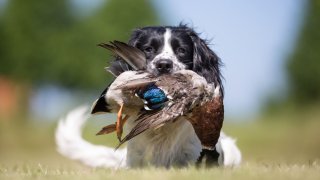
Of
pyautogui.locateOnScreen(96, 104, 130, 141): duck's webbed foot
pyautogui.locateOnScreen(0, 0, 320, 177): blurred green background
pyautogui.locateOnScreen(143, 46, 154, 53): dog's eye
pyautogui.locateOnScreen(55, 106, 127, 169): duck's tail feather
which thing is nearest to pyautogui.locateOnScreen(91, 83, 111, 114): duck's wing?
pyautogui.locateOnScreen(96, 104, 130, 141): duck's webbed foot

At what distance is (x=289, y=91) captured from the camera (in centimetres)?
3519

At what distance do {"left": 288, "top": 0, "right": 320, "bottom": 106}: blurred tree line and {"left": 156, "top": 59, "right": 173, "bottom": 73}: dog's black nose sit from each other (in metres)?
27.7

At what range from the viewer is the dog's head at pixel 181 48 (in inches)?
287

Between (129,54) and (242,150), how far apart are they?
45.5 feet

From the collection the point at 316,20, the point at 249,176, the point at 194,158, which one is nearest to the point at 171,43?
the point at 194,158

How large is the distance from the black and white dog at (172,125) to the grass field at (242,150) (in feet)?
1.38

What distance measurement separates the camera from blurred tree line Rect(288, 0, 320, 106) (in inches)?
1351

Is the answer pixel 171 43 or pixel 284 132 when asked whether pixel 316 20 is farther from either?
pixel 171 43

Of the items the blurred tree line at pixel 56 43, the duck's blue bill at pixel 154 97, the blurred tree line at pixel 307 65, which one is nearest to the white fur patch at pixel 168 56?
the duck's blue bill at pixel 154 97

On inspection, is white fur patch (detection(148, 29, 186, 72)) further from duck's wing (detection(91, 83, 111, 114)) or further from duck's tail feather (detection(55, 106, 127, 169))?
duck's tail feather (detection(55, 106, 127, 169))

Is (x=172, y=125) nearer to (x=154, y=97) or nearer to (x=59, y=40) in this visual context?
(x=154, y=97)

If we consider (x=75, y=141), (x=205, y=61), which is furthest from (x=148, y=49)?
(x=75, y=141)

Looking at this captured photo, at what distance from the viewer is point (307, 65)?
3444 centimetres

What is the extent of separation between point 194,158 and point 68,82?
36570mm
